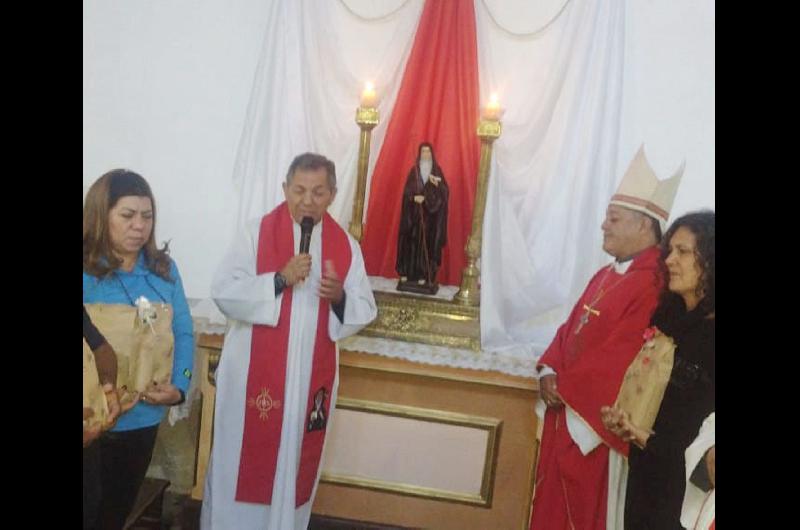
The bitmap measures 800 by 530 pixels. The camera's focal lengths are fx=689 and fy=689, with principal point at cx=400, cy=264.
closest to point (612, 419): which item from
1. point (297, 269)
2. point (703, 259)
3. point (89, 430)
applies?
point (703, 259)

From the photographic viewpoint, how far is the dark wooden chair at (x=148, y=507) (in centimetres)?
219

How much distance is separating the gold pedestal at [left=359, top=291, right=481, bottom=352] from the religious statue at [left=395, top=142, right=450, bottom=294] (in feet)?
0.17

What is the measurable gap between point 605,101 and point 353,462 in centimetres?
139

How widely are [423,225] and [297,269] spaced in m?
0.42

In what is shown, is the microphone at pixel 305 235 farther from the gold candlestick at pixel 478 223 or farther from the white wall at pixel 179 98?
the gold candlestick at pixel 478 223

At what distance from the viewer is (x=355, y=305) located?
2152mm

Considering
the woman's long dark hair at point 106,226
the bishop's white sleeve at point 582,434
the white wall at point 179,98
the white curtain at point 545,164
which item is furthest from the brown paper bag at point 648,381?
the woman's long dark hair at point 106,226

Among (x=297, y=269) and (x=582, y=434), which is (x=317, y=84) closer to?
(x=297, y=269)

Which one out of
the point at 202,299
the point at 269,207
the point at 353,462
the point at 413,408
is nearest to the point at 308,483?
the point at 353,462

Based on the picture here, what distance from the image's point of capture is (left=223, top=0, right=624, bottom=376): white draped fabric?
2.14 meters
